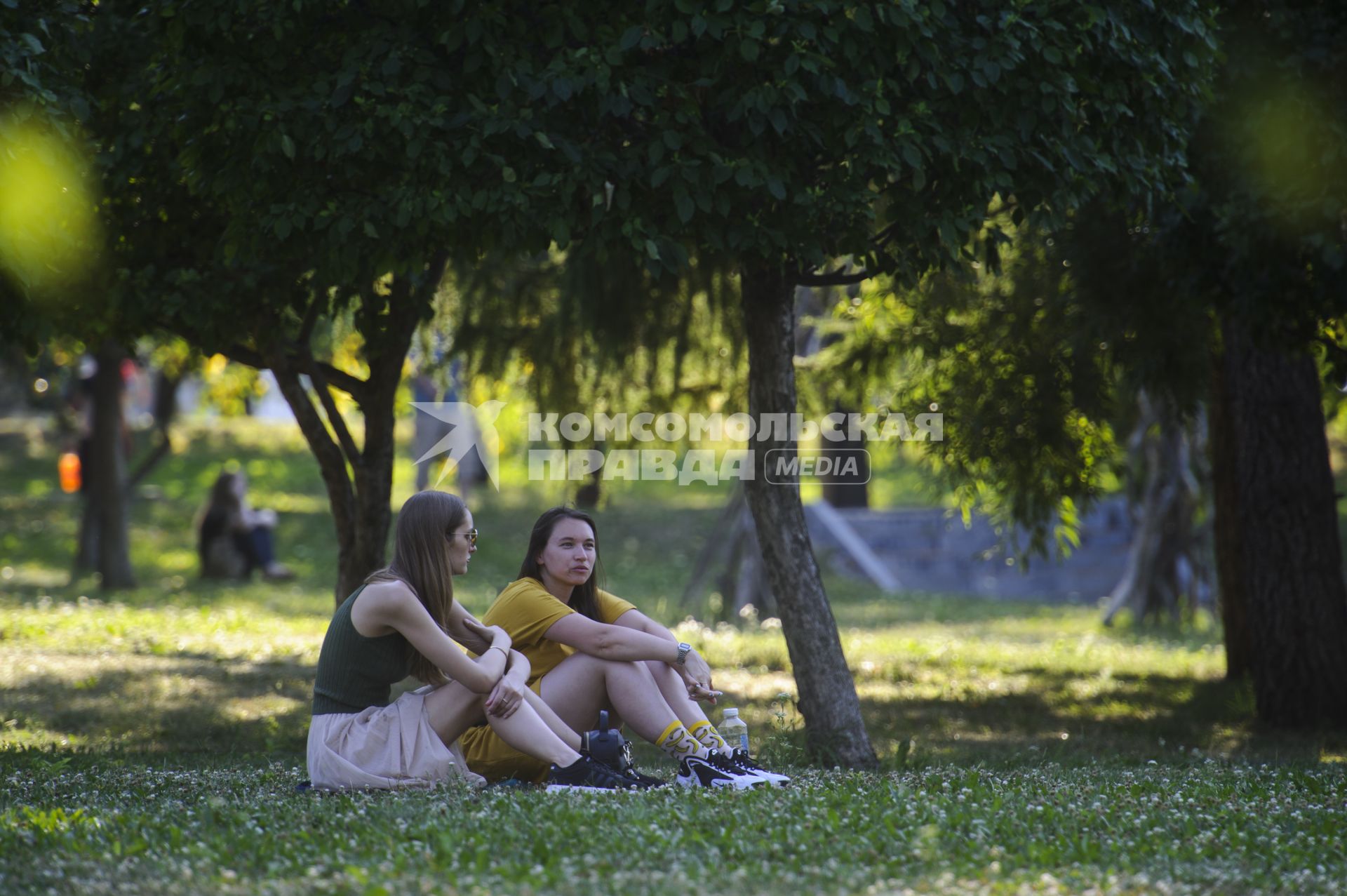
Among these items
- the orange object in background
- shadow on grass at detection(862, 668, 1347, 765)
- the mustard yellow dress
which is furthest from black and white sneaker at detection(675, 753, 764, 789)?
the orange object in background

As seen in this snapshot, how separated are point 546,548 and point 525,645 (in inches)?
16.9

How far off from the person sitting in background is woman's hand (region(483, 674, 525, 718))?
13337 mm

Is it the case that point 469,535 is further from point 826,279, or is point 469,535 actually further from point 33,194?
point 826,279

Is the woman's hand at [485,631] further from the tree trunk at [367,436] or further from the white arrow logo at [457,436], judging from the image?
the white arrow logo at [457,436]

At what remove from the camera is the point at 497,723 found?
5559mm

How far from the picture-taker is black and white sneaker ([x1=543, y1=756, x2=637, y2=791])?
550 centimetres

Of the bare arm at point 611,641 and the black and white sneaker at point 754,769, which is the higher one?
the bare arm at point 611,641

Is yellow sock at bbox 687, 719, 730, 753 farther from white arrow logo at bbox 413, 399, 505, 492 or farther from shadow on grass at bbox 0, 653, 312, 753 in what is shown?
white arrow logo at bbox 413, 399, 505, 492

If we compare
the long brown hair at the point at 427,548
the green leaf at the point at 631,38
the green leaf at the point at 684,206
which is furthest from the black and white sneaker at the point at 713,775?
the green leaf at the point at 631,38

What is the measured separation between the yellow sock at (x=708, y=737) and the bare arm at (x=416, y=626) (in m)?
0.99

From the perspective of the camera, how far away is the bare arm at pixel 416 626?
17.7 feet

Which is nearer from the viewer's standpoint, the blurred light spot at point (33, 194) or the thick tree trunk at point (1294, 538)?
the blurred light spot at point (33, 194)

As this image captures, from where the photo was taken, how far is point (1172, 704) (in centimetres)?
1107

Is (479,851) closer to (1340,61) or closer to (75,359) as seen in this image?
(1340,61)
